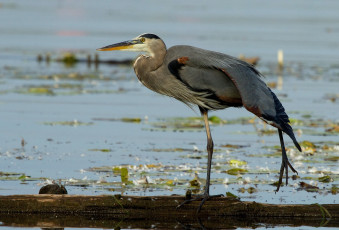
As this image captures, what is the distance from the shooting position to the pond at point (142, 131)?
9.77m

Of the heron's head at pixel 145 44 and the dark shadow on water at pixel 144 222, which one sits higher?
the heron's head at pixel 145 44

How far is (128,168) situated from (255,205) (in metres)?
2.42

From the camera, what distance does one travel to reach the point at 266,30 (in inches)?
1467

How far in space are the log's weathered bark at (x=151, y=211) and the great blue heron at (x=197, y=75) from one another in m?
0.21

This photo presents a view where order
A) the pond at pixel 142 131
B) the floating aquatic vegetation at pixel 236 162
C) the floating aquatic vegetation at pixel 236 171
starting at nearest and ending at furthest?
the pond at pixel 142 131 < the floating aquatic vegetation at pixel 236 171 < the floating aquatic vegetation at pixel 236 162

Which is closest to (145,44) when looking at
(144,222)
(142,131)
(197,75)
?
(197,75)

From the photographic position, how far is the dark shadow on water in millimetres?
8031

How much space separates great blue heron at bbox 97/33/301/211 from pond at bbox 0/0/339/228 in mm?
1128

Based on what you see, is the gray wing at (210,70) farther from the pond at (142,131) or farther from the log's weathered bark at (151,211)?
the pond at (142,131)

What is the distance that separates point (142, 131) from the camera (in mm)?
13492

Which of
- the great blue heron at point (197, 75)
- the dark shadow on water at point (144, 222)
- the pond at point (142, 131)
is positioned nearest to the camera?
the dark shadow on water at point (144, 222)

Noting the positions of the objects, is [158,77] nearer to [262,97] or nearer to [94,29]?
[262,97]

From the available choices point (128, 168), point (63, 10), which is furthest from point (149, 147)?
point (63, 10)

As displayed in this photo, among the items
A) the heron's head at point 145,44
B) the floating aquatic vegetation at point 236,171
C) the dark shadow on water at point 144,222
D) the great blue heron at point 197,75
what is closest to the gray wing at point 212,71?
the great blue heron at point 197,75
